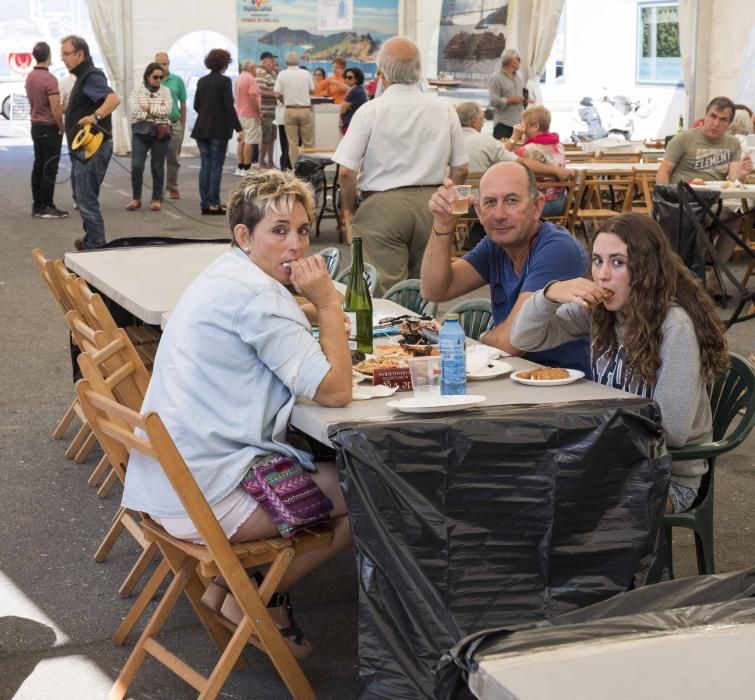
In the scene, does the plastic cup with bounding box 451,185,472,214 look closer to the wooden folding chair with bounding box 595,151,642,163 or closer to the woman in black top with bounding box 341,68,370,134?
the wooden folding chair with bounding box 595,151,642,163

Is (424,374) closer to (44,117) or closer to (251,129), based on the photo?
(44,117)

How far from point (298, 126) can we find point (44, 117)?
407cm

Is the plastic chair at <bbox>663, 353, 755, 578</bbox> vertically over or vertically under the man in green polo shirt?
under

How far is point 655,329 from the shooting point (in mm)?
2967

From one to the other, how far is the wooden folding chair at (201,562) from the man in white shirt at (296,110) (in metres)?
12.1

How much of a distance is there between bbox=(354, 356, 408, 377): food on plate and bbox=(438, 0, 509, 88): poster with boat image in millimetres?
15648

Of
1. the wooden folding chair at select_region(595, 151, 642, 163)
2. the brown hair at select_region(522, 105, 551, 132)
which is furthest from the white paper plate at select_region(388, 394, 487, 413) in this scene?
the wooden folding chair at select_region(595, 151, 642, 163)

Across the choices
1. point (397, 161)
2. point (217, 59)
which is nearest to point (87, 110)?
point (217, 59)

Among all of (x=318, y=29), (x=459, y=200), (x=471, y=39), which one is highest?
(x=318, y=29)

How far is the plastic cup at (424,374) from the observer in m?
2.98

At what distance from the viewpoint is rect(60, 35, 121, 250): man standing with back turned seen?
30.2 ft

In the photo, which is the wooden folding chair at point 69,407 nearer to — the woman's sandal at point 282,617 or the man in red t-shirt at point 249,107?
the woman's sandal at point 282,617

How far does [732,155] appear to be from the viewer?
854cm

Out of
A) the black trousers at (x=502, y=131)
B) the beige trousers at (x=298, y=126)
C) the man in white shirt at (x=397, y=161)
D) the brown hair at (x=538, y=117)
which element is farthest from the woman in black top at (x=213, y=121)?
the man in white shirt at (x=397, y=161)
